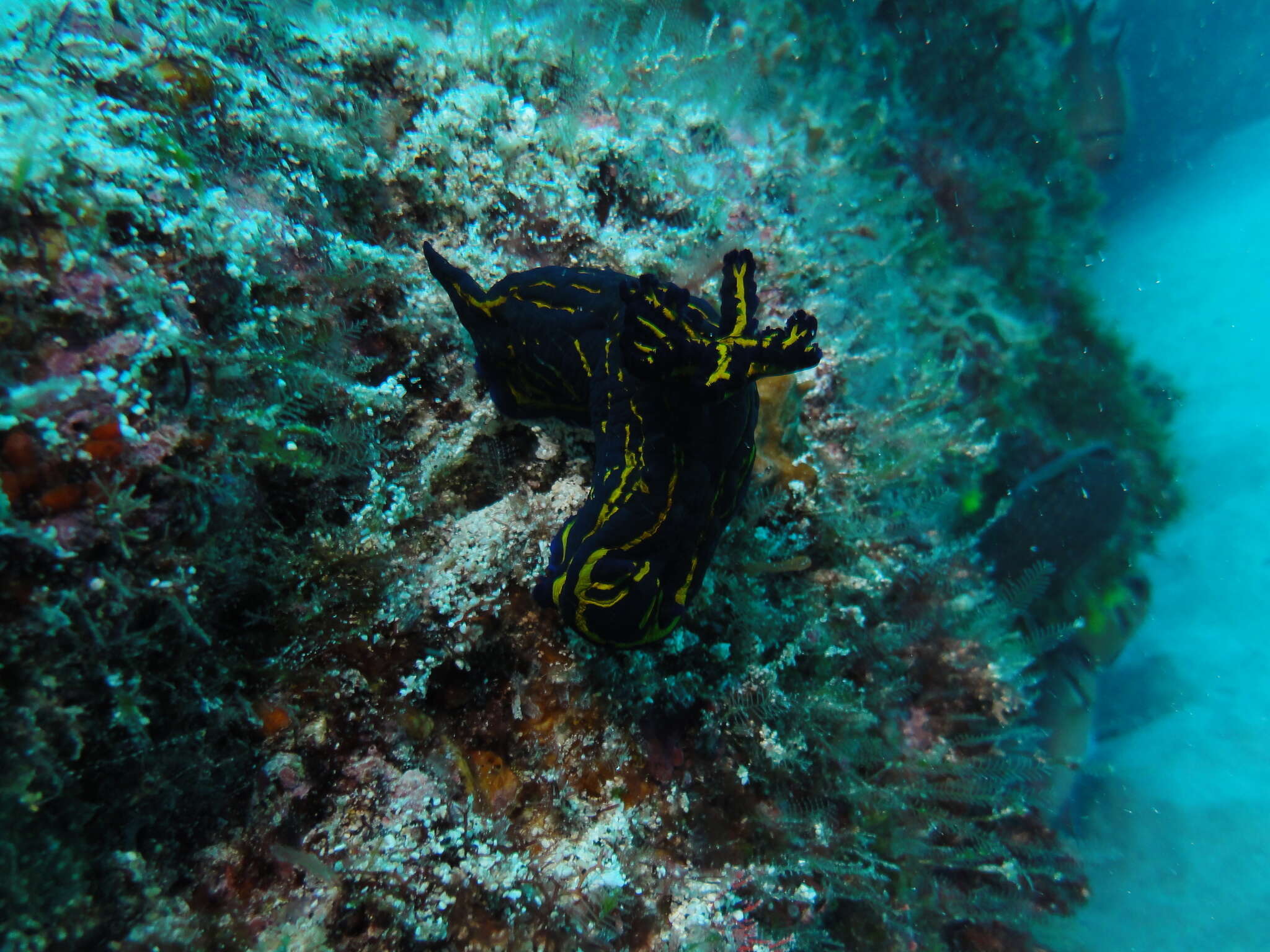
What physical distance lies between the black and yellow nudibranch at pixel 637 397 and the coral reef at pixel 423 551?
0.31 m

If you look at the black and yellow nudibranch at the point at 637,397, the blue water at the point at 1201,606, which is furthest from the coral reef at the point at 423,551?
the blue water at the point at 1201,606

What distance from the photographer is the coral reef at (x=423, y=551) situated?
6.36 feet

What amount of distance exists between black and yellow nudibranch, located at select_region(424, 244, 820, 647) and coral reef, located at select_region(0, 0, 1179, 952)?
306 mm

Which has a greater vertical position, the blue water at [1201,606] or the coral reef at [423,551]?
the blue water at [1201,606]

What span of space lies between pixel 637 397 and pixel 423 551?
1.30 m

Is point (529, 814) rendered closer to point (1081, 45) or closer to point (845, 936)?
point (845, 936)

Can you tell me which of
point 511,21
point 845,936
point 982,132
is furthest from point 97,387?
point 982,132

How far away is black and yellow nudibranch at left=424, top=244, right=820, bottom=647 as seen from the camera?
2.57 meters

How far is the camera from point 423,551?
2857 millimetres

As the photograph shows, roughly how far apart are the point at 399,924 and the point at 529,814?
63cm

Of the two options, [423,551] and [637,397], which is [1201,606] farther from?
[423,551]

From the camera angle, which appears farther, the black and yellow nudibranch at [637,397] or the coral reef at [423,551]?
the black and yellow nudibranch at [637,397]

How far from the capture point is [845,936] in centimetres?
347

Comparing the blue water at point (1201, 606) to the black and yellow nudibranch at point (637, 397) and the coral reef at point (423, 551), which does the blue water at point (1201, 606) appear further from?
the black and yellow nudibranch at point (637, 397)
